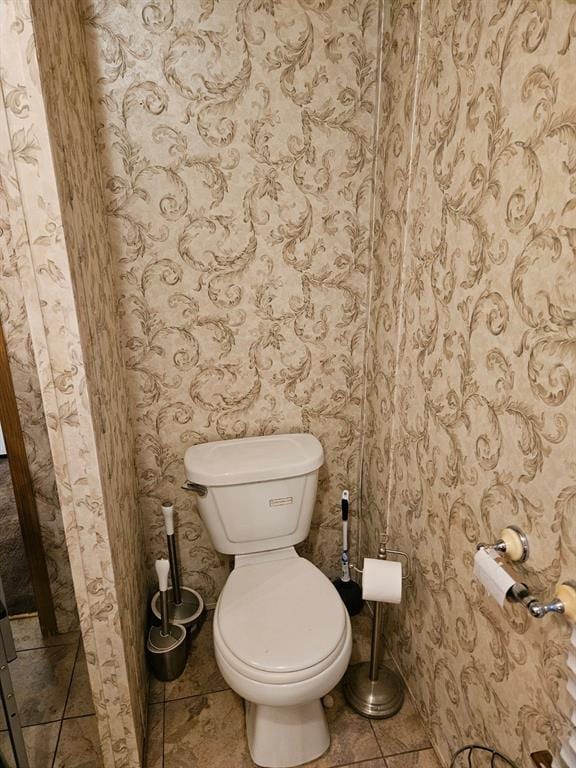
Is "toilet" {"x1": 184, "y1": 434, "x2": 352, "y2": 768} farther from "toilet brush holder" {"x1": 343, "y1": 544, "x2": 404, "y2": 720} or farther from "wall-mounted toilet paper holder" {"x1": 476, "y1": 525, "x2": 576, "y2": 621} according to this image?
"wall-mounted toilet paper holder" {"x1": 476, "y1": 525, "x2": 576, "y2": 621}

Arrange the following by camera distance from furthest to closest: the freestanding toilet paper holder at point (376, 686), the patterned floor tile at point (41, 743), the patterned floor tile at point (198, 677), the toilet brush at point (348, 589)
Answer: the toilet brush at point (348, 589) → the patterned floor tile at point (198, 677) → the freestanding toilet paper holder at point (376, 686) → the patterned floor tile at point (41, 743)

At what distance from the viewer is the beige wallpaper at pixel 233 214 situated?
1.39 m

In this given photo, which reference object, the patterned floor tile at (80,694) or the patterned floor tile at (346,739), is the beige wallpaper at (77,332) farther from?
the patterned floor tile at (346,739)

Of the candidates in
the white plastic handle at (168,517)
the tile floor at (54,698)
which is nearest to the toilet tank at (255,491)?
the white plastic handle at (168,517)

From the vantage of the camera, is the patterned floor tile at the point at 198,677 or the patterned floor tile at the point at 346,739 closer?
the patterned floor tile at the point at 346,739

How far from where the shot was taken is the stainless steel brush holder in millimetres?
1591

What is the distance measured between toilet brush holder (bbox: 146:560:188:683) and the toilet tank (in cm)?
22

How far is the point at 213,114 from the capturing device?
4.72 ft

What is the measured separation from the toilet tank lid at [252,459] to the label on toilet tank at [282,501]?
0.08 m

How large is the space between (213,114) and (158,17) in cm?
27

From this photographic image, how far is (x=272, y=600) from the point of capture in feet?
4.62

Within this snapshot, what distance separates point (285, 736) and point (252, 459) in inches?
30.6

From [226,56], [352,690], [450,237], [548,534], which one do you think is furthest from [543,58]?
[352,690]

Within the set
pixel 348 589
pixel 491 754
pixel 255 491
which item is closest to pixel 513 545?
pixel 491 754
